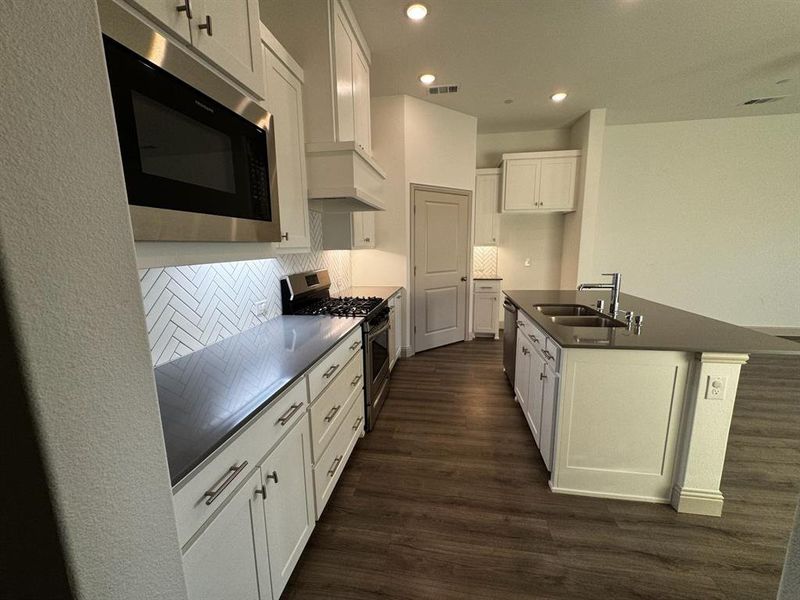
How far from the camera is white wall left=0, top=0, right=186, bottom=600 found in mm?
392

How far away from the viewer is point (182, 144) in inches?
39.8

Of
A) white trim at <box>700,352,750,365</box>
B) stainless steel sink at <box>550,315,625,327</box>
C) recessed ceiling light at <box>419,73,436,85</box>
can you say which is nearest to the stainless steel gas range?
stainless steel sink at <box>550,315,625,327</box>

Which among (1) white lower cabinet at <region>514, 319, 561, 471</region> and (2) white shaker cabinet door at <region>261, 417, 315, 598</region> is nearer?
(2) white shaker cabinet door at <region>261, 417, 315, 598</region>

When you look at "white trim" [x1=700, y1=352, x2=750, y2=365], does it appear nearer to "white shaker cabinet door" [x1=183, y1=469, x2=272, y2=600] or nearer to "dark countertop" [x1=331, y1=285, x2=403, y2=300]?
"white shaker cabinet door" [x1=183, y1=469, x2=272, y2=600]

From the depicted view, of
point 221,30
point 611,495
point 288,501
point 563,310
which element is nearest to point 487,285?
point 563,310

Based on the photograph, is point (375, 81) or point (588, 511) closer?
point (588, 511)

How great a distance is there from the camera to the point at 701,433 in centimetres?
169

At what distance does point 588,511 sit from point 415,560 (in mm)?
987

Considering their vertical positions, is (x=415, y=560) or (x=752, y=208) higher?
(x=752, y=208)

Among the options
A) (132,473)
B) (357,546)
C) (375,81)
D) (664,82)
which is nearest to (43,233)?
(132,473)

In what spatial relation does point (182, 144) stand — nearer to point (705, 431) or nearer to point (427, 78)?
point (705, 431)

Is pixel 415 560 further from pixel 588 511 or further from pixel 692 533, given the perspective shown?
pixel 692 533

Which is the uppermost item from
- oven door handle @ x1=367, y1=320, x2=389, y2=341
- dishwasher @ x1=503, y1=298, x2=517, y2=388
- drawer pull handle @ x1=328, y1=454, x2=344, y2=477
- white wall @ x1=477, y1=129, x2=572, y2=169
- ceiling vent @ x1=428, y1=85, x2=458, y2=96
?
ceiling vent @ x1=428, y1=85, x2=458, y2=96

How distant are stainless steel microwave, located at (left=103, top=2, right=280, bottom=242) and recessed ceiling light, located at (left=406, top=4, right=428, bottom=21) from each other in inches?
70.8
